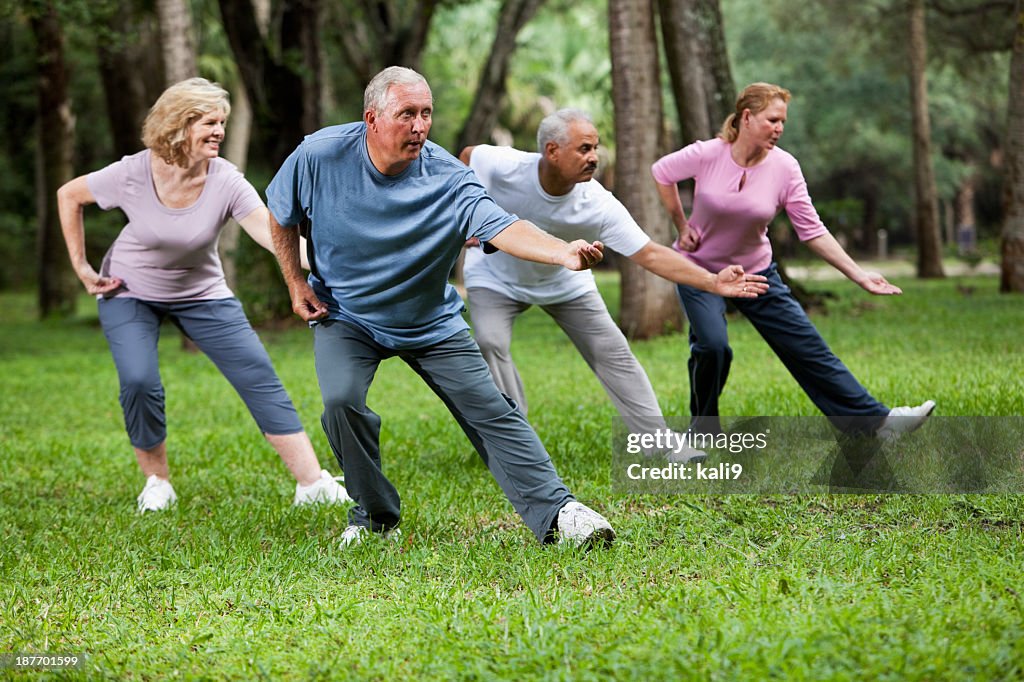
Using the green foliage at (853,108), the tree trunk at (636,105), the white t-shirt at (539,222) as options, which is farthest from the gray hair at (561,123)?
the green foliage at (853,108)

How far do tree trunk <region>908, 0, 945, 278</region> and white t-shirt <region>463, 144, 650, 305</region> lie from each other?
2072cm

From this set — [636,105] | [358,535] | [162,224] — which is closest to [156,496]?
[162,224]

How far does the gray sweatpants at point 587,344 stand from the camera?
700 cm

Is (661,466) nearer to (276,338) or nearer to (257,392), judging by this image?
(257,392)

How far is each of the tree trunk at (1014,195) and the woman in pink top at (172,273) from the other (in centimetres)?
1549

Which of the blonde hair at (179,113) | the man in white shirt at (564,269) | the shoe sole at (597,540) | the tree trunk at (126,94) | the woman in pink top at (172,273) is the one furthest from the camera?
the tree trunk at (126,94)

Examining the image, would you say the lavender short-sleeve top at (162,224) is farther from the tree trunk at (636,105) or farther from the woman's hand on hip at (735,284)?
the tree trunk at (636,105)

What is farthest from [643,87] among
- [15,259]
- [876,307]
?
[15,259]

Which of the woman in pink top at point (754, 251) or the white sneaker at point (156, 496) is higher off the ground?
the woman in pink top at point (754, 251)

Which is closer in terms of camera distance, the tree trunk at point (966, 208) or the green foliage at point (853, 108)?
the green foliage at point (853, 108)

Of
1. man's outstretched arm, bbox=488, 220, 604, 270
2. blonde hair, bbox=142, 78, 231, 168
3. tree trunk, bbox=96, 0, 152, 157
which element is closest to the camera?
man's outstretched arm, bbox=488, 220, 604, 270

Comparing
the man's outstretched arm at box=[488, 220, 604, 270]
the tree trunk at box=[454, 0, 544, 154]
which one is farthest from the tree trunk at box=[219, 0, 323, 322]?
the man's outstretched arm at box=[488, 220, 604, 270]

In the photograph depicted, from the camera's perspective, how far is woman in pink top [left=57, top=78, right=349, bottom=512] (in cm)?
644

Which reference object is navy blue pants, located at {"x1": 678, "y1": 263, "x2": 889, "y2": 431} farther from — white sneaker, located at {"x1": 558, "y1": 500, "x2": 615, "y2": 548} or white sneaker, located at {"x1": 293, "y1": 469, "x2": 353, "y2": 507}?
white sneaker, located at {"x1": 293, "y1": 469, "x2": 353, "y2": 507}
